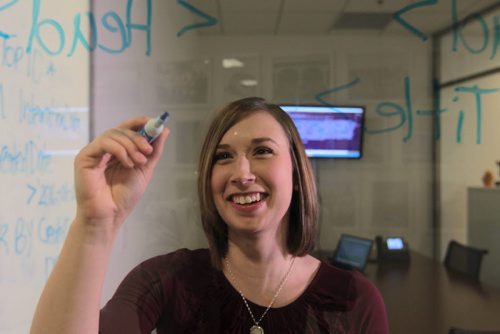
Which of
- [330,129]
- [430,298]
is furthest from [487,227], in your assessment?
[330,129]

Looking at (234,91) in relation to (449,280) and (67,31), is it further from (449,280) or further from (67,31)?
(449,280)

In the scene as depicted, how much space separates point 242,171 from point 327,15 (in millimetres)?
639

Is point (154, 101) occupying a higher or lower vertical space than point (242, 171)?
higher

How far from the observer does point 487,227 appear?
121cm

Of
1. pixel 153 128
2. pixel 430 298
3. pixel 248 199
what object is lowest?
pixel 430 298

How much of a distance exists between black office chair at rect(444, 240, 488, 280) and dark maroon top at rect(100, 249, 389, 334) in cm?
56

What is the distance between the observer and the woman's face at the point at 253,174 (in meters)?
0.66

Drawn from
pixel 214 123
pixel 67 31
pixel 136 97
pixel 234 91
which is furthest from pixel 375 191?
pixel 67 31

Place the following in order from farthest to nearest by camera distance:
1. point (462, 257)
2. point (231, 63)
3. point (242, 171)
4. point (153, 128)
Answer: point (462, 257) < point (231, 63) < point (242, 171) < point (153, 128)

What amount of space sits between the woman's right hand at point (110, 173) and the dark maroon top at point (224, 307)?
22 centimetres

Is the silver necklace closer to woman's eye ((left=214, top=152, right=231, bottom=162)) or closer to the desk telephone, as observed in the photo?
woman's eye ((left=214, top=152, right=231, bottom=162))

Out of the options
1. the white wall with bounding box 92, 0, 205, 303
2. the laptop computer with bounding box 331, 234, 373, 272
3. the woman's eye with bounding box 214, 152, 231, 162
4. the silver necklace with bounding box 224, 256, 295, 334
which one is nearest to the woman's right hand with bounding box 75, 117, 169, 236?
the woman's eye with bounding box 214, 152, 231, 162

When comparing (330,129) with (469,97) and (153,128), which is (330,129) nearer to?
(469,97)

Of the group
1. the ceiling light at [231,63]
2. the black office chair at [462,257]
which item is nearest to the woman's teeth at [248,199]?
the ceiling light at [231,63]
